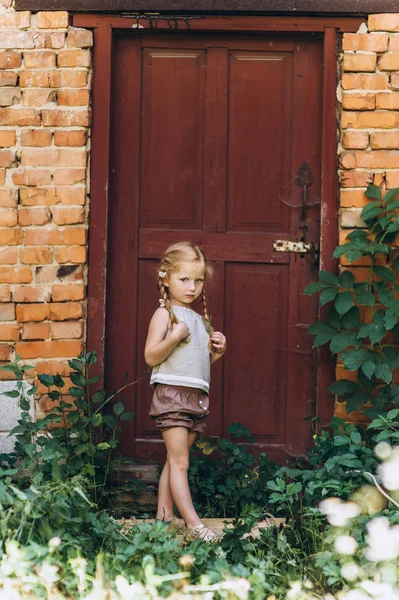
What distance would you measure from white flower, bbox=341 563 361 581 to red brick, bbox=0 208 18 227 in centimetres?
246

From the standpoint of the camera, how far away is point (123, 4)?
4.38 metres

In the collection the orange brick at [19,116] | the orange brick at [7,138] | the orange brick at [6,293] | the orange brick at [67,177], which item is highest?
the orange brick at [19,116]

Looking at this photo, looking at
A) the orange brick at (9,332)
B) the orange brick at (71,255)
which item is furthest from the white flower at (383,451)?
the orange brick at (9,332)

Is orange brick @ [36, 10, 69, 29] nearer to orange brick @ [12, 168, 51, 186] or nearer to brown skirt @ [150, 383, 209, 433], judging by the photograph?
orange brick @ [12, 168, 51, 186]

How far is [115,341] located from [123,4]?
5.83 feet

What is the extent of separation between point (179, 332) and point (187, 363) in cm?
17

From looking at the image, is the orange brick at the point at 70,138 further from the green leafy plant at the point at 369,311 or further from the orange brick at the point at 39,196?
the green leafy plant at the point at 369,311

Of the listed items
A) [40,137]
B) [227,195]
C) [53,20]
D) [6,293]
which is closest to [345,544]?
[227,195]

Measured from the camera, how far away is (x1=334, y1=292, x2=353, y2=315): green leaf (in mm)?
4164

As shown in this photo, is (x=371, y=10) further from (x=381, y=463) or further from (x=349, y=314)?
(x=381, y=463)

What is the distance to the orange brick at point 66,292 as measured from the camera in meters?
4.37

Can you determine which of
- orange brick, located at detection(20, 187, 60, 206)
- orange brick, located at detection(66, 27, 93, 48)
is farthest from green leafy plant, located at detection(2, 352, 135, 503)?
orange brick, located at detection(66, 27, 93, 48)

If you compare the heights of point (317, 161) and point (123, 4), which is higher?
point (123, 4)

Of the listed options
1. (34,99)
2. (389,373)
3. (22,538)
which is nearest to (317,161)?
(389,373)
